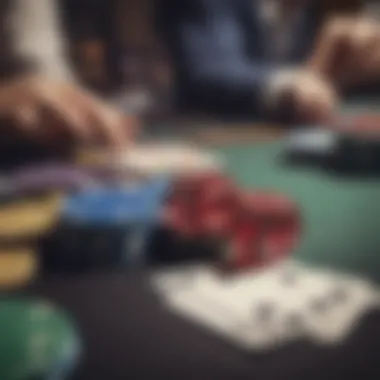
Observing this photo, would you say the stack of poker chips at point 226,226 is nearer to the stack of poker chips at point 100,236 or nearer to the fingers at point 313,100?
the stack of poker chips at point 100,236

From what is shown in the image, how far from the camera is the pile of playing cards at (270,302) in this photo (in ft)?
1.56

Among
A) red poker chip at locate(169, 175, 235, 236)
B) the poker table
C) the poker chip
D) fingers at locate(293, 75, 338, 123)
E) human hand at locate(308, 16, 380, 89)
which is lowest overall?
the poker table

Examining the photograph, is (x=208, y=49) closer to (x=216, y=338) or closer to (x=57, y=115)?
(x=57, y=115)

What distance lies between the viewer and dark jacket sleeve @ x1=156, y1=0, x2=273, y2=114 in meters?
0.76

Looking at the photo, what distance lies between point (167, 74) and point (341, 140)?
0.17 m

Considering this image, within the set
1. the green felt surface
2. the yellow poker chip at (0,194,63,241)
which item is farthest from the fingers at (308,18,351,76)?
the yellow poker chip at (0,194,63,241)

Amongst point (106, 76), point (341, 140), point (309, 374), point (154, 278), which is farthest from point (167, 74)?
point (309, 374)

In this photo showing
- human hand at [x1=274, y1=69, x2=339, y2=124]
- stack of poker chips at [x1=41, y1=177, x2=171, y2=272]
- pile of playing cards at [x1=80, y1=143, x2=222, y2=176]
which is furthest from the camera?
human hand at [x1=274, y1=69, x2=339, y2=124]

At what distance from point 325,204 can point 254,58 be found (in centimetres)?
20

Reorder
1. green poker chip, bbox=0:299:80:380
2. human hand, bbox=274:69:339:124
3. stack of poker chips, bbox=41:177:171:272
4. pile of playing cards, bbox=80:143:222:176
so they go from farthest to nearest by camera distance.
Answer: human hand, bbox=274:69:339:124 < pile of playing cards, bbox=80:143:222:176 < stack of poker chips, bbox=41:177:171:272 < green poker chip, bbox=0:299:80:380

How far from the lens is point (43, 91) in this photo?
0.68 m

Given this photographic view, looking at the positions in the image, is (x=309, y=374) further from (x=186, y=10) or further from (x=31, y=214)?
(x=186, y=10)

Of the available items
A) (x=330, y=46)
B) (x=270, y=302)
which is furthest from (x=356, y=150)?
(x=270, y=302)

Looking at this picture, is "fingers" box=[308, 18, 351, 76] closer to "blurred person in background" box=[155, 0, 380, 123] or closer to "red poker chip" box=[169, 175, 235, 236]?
"blurred person in background" box=[155, 0, 380, 123]
